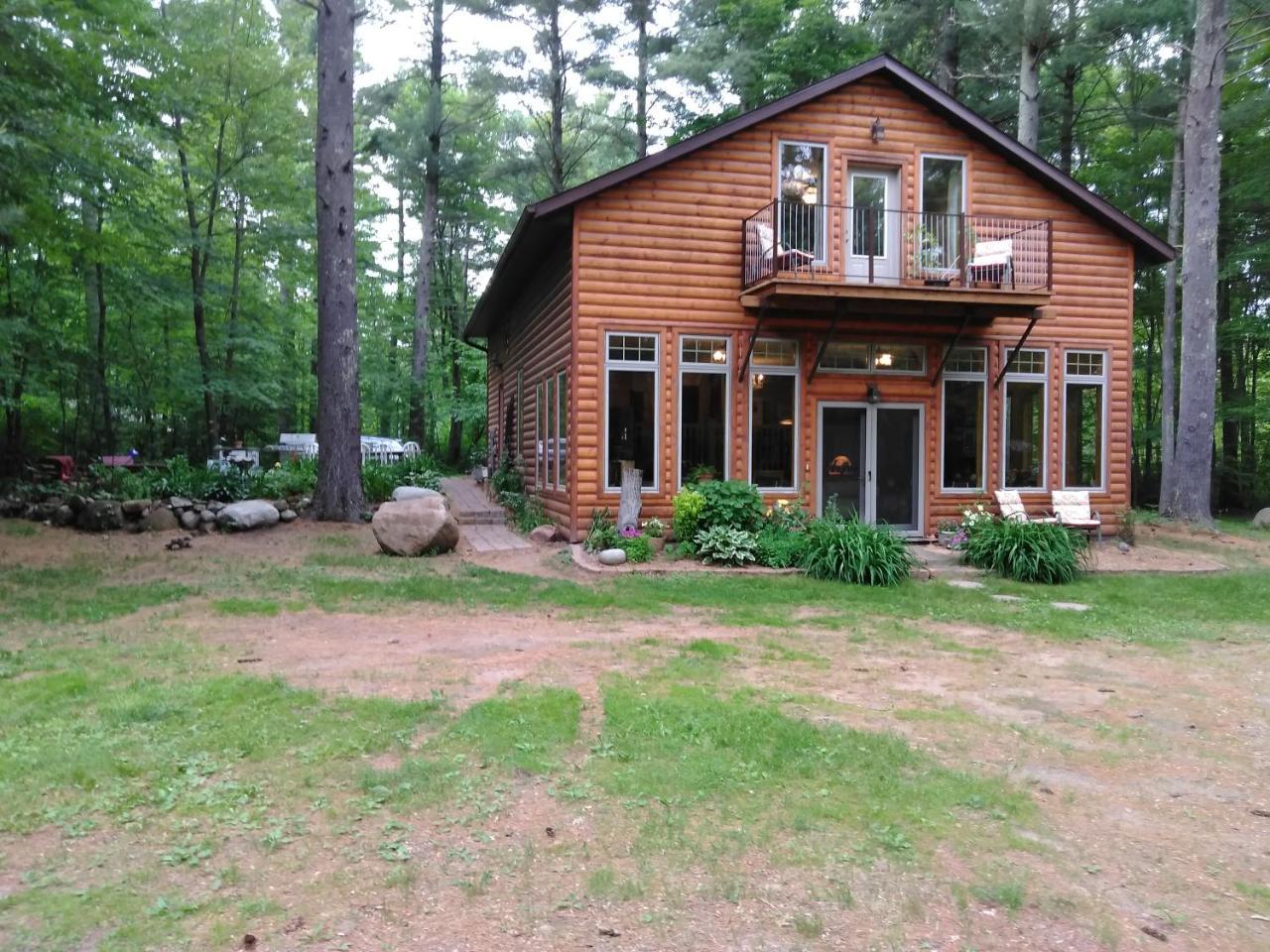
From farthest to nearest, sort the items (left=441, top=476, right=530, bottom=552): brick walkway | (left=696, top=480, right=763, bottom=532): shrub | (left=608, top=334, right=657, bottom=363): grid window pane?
(left=441, top=476, right=530, bottom=552): brick walkway → (left=608, top=334, right=657, bottom=363): grid window pane → (left=696, top=480, right=763, bottom=532): shrub

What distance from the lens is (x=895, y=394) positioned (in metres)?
12.7

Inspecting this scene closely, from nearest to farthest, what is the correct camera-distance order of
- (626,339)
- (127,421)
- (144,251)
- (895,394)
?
→ 1. (626,339)
2. (895,394)
3. (144,251)
4. (127,421)

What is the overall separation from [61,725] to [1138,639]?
25.5ft

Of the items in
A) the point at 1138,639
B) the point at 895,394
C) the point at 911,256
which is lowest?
the point at 1138,639

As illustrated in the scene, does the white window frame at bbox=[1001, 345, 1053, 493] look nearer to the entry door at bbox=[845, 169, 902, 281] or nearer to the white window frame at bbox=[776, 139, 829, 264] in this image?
the entry door at bbox=[845, 169, 902, 281]

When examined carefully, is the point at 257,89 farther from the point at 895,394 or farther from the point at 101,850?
the point at 101,850

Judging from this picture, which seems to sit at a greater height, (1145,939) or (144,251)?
(144,251)

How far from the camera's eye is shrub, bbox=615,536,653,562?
1060 cm

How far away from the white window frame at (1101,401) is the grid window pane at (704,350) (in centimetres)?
569

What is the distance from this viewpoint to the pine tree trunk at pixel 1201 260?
15.4 meters

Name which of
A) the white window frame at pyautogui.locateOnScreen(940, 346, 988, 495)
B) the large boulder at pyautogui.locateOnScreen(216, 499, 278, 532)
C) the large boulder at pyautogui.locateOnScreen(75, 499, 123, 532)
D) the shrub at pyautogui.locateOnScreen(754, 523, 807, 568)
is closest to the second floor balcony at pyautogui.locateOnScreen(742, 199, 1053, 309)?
the white window frame at pyautogui.locateOnScreen(940, 346, 988, 495)

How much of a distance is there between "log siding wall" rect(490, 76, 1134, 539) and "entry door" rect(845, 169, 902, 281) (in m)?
0.20

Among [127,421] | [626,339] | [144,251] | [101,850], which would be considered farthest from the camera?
[127,421]

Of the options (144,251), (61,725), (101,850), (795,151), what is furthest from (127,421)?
(101,850)
